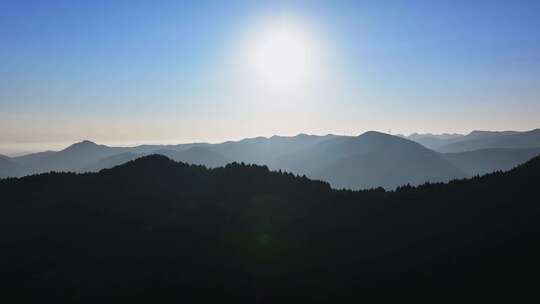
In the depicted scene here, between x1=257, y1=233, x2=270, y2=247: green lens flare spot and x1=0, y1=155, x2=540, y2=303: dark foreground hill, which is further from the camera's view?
x1=257, y1=233, x2=270, y2=247: green lens flare spot

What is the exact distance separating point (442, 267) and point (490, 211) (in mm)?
15140

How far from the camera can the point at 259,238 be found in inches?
2375

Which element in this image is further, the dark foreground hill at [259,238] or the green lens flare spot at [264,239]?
the green lens flare spot at [264,239]

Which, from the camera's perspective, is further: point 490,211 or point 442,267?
point 490,211

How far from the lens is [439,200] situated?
6103cm

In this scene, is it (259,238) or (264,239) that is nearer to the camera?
(264,239)

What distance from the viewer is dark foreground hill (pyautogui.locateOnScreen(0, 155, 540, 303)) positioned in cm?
4425

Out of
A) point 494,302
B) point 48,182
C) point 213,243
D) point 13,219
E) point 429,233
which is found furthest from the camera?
point 48,182

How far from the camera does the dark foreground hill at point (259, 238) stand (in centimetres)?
4425

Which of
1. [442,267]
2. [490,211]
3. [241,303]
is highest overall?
[490,211]

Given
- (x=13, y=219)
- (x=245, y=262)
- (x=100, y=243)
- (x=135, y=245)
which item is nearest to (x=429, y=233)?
(x=245, y=262)

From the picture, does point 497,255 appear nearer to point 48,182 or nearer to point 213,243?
point 213,243

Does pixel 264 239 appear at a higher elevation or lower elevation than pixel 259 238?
lower

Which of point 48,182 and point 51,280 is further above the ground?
point 48,182
